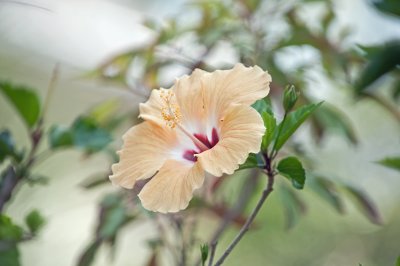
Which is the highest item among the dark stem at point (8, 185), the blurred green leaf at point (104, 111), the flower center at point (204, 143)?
the flower center at point (204, 143)

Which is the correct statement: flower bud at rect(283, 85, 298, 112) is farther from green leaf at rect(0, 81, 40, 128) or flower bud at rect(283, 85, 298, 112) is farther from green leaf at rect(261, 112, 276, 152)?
green leaf at rect(0, 81, 40, 128)

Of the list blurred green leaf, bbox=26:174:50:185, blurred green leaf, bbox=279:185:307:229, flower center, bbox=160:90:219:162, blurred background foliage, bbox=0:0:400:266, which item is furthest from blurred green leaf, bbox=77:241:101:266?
flower center, bbox=160:90:219:162

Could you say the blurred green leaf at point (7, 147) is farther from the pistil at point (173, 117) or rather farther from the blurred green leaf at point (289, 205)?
the blurred green leaf at point (289, 205)

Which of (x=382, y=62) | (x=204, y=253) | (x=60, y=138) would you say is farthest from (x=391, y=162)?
(x=60, y=138)

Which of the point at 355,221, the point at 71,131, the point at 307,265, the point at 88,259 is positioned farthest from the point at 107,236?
the point at 355,221

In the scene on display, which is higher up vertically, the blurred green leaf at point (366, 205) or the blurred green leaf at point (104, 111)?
the blurred green leaf at point (104, 111)

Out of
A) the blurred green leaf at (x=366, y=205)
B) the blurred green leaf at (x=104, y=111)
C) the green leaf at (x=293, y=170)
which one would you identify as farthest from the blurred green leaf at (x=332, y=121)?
the green leaf at (x=293, y=170)

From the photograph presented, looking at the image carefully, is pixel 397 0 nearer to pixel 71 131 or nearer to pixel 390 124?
pixel 71 131
